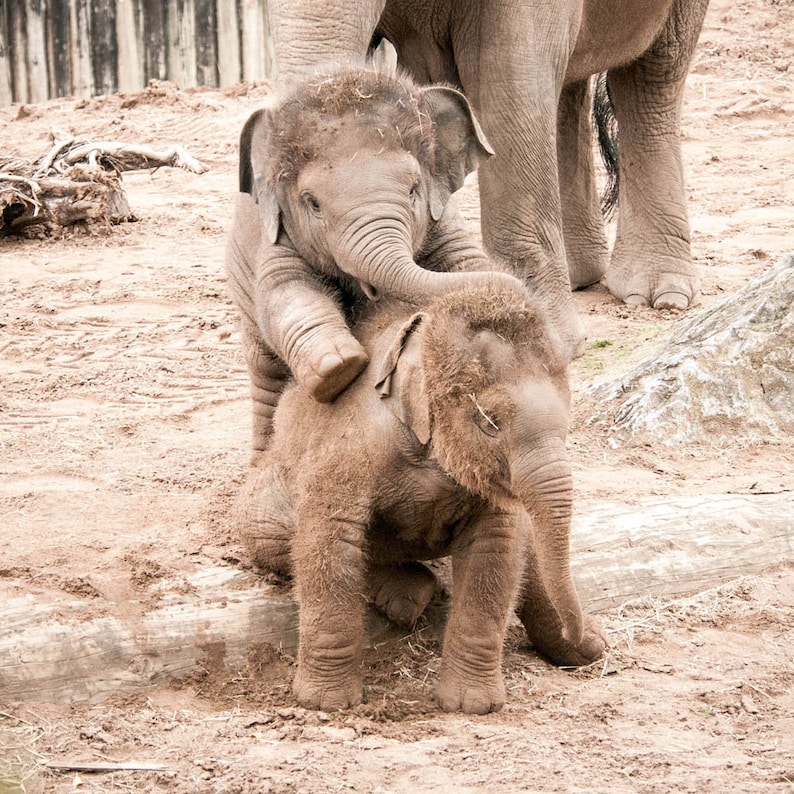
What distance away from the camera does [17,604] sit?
13.3 feet

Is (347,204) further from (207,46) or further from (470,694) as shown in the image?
(207,46)

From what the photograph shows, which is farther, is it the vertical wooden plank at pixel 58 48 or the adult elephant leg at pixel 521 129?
the vertical wooden plank at pixel 58 48

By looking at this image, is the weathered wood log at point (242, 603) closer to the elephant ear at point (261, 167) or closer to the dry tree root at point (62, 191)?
the elephant ear at point (261, 167)

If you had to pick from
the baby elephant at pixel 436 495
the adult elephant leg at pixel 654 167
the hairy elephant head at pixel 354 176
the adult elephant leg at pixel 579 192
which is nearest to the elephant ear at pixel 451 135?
the hairy elephant head at pixel 354 176

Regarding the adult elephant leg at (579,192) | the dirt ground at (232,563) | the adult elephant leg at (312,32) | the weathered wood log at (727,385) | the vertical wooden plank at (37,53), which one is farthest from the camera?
the vertical wooden plank at (37,53)

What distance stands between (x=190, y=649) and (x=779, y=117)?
32.8ft

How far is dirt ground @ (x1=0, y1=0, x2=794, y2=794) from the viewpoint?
3555 mm

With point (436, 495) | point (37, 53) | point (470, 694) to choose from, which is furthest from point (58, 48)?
point (470, 694)

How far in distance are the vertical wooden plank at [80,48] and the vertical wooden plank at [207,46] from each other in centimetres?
104

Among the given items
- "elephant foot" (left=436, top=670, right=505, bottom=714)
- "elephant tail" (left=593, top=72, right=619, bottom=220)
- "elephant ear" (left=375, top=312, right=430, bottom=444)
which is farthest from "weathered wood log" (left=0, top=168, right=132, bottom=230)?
"elephant foot" (left=436, top=670, right=505, bottom=714)

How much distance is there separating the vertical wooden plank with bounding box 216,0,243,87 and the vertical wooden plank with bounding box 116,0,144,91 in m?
0.78

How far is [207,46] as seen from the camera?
14555mm

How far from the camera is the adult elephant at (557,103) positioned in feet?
21.4

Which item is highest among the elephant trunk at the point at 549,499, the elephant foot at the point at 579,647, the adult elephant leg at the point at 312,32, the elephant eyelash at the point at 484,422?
the adult elephant leg at the point at 312,32
